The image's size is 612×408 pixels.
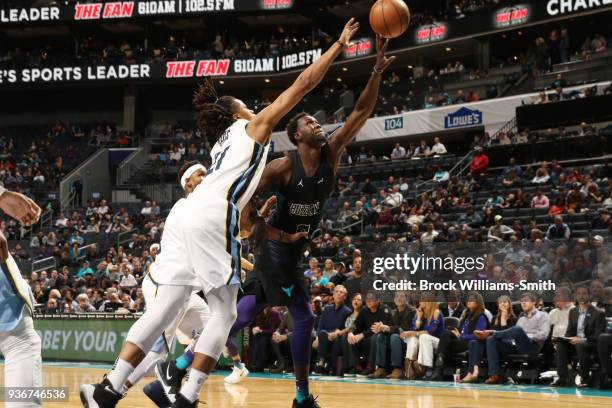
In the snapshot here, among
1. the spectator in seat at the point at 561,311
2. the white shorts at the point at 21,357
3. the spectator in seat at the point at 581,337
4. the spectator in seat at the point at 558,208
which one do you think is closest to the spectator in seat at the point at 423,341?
the spectator in seat at the point at 561,311

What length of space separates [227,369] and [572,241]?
6377mm

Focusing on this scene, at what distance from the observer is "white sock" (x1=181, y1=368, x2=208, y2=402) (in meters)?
5.13

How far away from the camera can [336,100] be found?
38469 mm

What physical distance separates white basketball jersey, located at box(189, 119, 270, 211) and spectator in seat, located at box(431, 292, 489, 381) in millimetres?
7483

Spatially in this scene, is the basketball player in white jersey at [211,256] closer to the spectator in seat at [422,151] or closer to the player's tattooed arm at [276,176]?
the player's tattooed arm at [276,176]

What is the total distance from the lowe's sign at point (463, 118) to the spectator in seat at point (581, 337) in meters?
18.2

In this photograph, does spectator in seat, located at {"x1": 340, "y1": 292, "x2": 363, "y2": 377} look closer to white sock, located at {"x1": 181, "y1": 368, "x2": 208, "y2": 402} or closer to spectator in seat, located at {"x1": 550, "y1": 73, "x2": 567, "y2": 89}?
white sock, located at {"x1": 181, "y1": 368, "x2": 208, "y2": 402}

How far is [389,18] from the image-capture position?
7.19 metres

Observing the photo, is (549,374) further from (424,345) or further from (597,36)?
(597,36)

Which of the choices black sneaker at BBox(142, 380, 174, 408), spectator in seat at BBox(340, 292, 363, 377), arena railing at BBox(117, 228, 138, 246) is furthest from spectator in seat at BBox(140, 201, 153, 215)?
black sneaker at BBox(142, 380, 174, 408)

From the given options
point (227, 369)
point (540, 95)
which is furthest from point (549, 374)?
point (540, 95)

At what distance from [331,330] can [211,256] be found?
8584 millimetres

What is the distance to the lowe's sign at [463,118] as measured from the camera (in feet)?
96.4

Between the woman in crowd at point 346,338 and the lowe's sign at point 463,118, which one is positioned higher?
the lowe's sign at point 463,118
